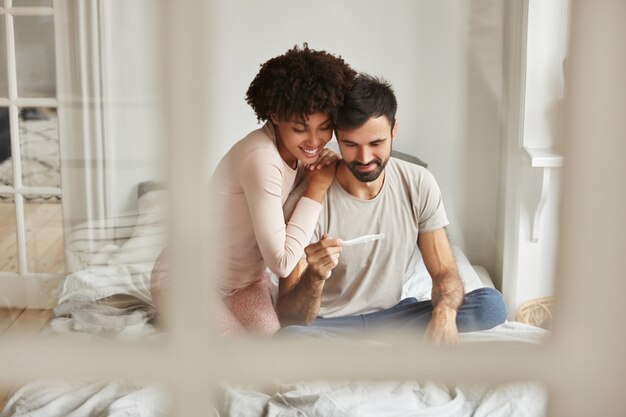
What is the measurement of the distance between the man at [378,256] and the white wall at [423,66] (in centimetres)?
3

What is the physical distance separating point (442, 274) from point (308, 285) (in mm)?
194

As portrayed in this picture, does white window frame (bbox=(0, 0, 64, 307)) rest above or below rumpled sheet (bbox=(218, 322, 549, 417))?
above

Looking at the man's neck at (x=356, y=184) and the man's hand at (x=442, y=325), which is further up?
the man's neck at (x=356, y=184)

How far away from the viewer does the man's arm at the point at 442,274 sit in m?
1.10

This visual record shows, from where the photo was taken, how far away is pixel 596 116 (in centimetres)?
42

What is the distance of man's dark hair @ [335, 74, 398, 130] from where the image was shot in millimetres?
922

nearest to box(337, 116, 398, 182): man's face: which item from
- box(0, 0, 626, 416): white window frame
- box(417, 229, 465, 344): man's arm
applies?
box(417, 229, 465, 344): man's arm

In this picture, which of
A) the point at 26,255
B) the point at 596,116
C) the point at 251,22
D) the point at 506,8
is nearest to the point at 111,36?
the point at 251,22

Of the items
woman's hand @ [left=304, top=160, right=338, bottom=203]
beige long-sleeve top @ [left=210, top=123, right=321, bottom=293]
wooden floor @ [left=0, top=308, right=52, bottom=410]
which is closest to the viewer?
wooden floor @ [left=0, top=308, right=52, bottom=410]

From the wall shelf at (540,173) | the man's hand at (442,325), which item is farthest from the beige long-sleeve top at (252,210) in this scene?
the wall shelf at (540,173)

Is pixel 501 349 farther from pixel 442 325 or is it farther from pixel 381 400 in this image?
pixel 381 400

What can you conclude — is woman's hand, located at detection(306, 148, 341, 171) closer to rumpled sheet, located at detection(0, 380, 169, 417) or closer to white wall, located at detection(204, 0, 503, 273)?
white wall, located at detection(204, 0, 503, 273)

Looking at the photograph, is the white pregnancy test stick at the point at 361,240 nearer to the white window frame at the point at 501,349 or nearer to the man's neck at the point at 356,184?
the man's neck at the point at 356,184

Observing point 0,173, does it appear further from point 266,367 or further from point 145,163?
point 266,367
